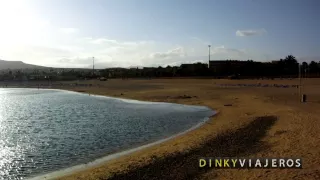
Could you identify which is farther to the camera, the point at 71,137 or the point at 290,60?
the point at 290,60

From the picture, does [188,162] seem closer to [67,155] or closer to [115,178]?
[115,178]

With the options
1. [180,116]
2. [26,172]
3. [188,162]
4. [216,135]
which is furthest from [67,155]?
[180,116]

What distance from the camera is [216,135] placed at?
20.9 m

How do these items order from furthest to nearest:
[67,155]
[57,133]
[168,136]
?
[57,133], [168,136], [67,155]

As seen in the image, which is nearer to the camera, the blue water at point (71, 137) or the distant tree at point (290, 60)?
the blue water at point (71, 137)

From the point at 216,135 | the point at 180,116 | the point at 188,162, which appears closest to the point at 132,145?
the point at 216,135

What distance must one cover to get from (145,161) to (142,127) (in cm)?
1152

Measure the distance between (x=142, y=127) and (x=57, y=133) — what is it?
20.1 ft

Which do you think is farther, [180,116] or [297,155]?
[180,116]

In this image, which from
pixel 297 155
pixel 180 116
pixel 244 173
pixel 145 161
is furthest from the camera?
pixel 180 116

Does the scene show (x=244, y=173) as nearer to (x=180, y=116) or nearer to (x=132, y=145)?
(x=132, y=145)

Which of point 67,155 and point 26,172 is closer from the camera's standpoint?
point 26,172

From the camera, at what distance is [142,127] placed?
26750mm

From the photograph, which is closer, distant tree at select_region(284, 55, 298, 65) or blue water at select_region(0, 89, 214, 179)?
blue water at select_region(0, 89, 214, 179)
